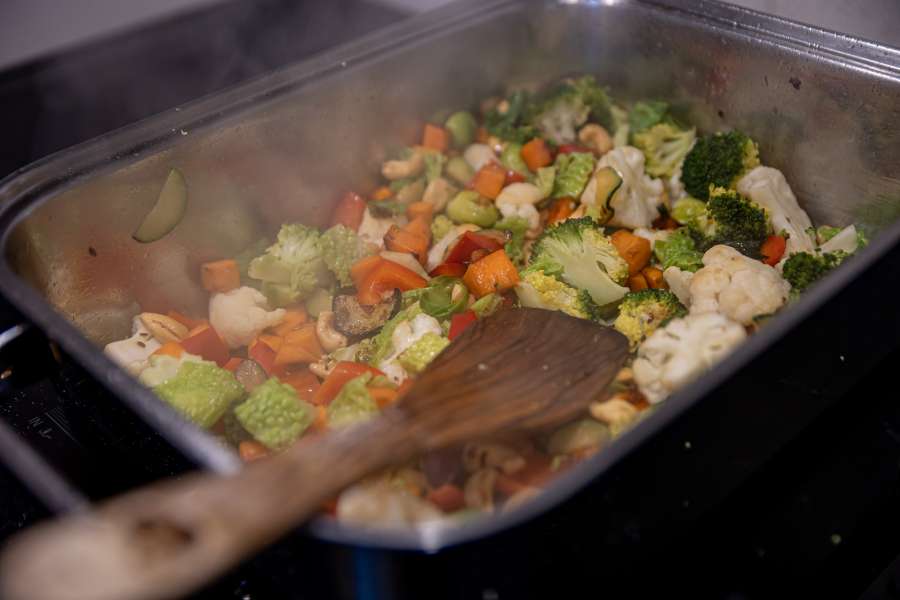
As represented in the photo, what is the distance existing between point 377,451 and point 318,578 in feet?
0.60

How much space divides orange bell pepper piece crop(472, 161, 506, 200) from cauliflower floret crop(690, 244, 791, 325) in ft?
2.08

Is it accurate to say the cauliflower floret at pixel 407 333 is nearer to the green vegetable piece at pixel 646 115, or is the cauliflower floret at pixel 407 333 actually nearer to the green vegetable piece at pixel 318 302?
the green vegetable piece at pixel 318 302

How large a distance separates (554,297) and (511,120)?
2.47 feet

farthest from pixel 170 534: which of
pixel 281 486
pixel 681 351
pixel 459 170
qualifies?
pixel 459 170

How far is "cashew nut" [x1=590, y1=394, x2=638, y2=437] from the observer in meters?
1.34

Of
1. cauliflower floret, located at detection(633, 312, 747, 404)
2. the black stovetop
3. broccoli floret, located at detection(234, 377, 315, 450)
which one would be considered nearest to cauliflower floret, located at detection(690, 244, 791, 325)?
cauliflower floret, located at detection(633, 312, 747, 404)

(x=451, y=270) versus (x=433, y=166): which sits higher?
(x=433, y=166)

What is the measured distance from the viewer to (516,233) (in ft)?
6.57

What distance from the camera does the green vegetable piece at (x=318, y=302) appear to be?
1.92 meters

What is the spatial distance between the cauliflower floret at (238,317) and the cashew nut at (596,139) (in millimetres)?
962

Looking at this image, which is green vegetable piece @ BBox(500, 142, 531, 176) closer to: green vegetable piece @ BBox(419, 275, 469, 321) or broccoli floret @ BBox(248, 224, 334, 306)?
green vegetable piece @ BBox(419, 275, 469, 321)

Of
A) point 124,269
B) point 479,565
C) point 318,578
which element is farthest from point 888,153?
point 124,269

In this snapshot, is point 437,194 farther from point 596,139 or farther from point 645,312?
point 645,312

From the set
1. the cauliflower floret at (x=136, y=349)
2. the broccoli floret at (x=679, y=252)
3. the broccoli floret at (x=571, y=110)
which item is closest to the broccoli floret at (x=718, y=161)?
the broccoli floret at (x=679, y=252)
